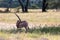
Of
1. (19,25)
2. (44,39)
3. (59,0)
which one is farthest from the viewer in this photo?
(59,0)

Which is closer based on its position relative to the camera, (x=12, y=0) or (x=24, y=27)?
(x=24, y=27)

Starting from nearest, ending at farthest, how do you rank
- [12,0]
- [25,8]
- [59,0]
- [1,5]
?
[59,0] < [25,8] < [1,5] < [12,0]

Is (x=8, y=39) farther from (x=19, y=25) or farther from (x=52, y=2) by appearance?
(x=52, y=2)

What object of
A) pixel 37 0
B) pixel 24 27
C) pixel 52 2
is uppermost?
pixel 24 27

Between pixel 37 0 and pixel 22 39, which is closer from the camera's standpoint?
pixel 22 39

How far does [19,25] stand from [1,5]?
5450 centimetres

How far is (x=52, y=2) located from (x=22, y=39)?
39883 mm

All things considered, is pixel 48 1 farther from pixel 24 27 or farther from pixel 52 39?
pixel 52 39

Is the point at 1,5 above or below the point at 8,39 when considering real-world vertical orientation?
below

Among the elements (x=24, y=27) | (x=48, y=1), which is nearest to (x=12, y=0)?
(x=48, y=1)

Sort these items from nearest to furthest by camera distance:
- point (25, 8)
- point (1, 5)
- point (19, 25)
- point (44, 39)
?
point (44, 39) → point (19, 25) → point (25, 8) → point (1, 5)

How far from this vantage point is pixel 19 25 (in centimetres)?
1538

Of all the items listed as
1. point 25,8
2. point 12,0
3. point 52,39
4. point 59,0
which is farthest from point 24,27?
point 12,0

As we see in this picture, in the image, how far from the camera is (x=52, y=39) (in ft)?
39.7
